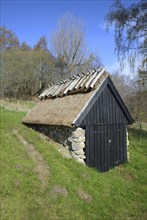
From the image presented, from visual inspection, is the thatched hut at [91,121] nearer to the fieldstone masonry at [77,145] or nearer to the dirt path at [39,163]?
the fieldstone masonry at [77,145]

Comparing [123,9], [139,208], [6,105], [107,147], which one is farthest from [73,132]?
[6,105]

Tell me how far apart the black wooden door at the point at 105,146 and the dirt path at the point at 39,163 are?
76.1 inches

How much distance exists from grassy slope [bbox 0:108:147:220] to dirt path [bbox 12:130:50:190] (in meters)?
0.17

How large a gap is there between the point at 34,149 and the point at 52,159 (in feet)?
4.49

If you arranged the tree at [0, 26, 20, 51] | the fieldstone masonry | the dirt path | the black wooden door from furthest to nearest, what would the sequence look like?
1. the tree at [0, 26, 20, 51]
2. the black wooden door
3. the fieldstone masonry
4. the dirt path

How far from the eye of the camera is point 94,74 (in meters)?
9.68

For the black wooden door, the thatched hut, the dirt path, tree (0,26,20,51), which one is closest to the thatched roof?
the thatched hut

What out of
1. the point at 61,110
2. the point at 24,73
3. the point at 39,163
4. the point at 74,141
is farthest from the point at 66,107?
the point at 24,73

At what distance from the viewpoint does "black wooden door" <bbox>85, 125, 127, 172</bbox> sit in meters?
8.82

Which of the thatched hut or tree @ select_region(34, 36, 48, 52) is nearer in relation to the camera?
the thatched hut

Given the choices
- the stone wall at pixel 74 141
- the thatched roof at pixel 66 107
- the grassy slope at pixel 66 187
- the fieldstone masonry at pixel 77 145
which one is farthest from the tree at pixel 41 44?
the fieldstone masonry at pixel 77 145

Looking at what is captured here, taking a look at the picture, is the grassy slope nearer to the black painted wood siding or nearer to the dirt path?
the dirt path

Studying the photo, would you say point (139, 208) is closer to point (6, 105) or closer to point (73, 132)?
point (73, 132)

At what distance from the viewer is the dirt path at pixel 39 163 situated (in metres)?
6.82
